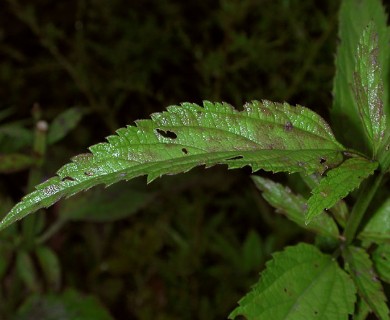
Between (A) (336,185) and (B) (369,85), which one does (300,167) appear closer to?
(A) (336,185)

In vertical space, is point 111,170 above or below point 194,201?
below

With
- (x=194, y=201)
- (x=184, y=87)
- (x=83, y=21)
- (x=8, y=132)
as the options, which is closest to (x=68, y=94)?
(x=83, y=21)

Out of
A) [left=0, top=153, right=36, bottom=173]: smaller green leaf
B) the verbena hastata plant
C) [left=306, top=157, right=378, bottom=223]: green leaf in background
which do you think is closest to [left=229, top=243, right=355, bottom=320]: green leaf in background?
the verbena hastata plant

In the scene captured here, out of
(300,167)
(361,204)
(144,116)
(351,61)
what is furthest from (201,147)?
(144,116)

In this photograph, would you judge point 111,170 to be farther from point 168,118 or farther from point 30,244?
point 30,244

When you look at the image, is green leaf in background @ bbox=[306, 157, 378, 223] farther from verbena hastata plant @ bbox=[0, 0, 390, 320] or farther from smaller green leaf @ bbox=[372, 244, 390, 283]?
smaller green leaf @ bbox=[372, 244, 390, 283]

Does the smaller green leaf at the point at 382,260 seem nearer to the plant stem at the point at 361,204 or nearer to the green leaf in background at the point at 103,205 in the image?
the plant stem at the point at 361,204

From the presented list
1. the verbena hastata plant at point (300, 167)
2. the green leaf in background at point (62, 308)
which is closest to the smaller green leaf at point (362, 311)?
the verbena hastata plant at point (300, 167)
